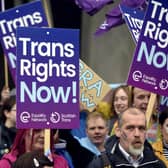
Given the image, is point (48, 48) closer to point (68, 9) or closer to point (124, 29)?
point (124, 29)

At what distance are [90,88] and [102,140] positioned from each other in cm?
84

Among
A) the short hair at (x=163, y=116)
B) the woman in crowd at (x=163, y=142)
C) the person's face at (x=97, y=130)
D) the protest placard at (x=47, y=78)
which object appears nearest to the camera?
the protest placard at (x=47, y=78)

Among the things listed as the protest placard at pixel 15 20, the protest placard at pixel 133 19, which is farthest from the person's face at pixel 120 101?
the protest placard at pixel 15 20

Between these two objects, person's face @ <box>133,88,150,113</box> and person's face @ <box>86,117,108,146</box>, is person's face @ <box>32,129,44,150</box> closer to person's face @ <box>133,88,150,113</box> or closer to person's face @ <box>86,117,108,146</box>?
person's face @ <box>86,117,108,146</box>

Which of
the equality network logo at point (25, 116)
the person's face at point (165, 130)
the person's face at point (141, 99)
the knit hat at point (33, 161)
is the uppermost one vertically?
the equality network logo at point (25, 116)

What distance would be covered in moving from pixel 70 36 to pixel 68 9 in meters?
9.48

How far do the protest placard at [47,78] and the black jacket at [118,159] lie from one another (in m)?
0.33

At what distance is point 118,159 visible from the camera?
6180 mm

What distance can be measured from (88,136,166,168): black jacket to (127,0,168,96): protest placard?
55 centimetres

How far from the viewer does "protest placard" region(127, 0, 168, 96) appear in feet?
22.1

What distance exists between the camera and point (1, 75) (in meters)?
15.8

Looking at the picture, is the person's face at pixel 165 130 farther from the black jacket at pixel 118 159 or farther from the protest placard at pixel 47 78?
the protest placard at pixel 47 78

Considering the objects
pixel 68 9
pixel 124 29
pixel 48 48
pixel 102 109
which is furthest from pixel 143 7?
pixel 68 9

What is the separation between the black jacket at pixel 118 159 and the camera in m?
6.15
